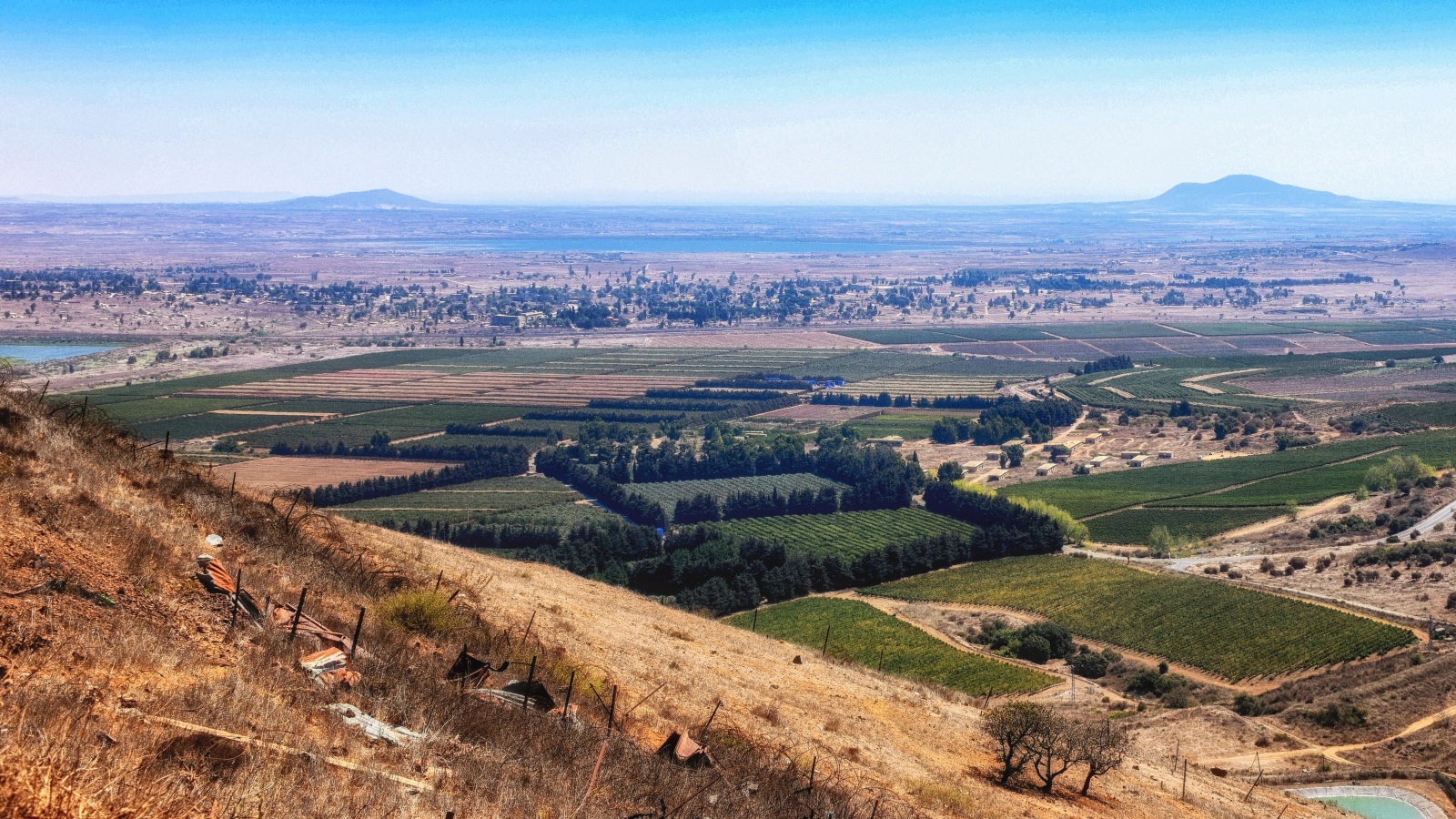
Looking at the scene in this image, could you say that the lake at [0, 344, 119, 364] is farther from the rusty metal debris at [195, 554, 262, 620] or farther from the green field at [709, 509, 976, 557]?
the rusty metal debris at [195, 554, 262, 620]

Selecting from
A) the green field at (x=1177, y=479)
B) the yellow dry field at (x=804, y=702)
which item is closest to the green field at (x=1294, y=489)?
the green field at (x=1177, y=479)

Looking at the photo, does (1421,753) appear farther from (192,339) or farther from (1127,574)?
(192,339)

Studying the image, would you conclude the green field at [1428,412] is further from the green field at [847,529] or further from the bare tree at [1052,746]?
the bare tree at [1052,746]

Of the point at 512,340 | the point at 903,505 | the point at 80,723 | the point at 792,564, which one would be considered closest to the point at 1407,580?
the point at 792,564

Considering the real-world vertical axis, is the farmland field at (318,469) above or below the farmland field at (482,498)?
above

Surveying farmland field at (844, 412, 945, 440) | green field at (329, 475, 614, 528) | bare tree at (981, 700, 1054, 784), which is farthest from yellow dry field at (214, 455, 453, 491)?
bare tree at (981, 700, 1054, 784)

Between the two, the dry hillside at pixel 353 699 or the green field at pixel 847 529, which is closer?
the dry hillside at pixel 353 699

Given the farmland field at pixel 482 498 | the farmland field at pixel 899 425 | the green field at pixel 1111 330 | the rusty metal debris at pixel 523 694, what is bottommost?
the farmland field at pixel 482 498
